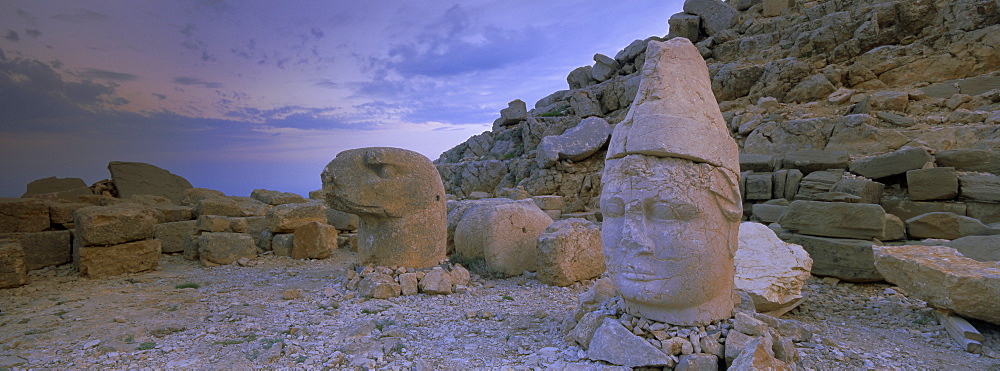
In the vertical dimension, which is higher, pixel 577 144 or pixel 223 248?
pixel 577 144

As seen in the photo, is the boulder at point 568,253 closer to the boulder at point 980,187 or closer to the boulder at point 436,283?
the boulder at point 436,283

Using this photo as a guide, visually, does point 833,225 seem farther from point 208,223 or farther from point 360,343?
point 208,223

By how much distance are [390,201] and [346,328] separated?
176 centimetres

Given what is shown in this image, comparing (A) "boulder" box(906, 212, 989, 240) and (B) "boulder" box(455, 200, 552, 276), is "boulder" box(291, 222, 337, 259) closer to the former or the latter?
(B) "boulder" box(455, 200, 552, 276)

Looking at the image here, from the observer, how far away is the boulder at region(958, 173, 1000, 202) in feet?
20.6

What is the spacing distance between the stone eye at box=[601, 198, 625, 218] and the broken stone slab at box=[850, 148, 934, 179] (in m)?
6.91

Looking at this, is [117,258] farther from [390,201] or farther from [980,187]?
[980,187]

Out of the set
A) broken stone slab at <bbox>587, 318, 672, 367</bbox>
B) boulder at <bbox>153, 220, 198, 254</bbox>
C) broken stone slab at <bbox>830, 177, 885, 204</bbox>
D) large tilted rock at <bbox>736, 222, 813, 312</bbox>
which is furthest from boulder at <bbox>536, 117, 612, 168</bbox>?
broken stone slab at <bbox>587, 318, 672, 367</bbox>

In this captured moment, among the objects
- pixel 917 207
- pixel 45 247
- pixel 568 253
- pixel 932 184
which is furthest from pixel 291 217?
pixel 932 184

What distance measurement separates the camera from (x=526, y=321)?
13.0ft

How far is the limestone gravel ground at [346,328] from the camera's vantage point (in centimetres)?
305

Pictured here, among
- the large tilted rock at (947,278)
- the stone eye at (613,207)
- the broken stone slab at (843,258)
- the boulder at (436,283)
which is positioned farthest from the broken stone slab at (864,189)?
the boulder at (436,283)

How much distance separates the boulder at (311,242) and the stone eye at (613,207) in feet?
19.2

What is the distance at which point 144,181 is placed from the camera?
470 inches
